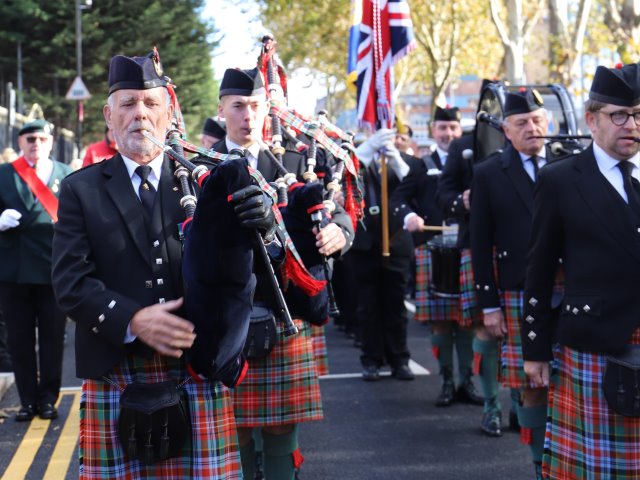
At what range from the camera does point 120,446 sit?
3160mm

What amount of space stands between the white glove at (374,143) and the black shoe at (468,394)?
176 centimetres

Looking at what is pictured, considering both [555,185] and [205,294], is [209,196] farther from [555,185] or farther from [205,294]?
[555,185]

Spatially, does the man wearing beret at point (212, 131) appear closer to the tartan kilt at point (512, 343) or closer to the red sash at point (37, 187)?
the red sash at point (37, 187)

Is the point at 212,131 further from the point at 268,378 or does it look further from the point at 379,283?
the point at 268,378

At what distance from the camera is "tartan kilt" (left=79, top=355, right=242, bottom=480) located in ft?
10.4

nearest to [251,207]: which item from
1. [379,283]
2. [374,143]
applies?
[374,143]

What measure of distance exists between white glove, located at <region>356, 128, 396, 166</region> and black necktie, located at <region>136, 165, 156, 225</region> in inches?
143

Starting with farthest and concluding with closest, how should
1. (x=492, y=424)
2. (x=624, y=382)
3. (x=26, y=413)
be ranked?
(x=26, y=413), (x=492, y=424), (x=624, y=382)

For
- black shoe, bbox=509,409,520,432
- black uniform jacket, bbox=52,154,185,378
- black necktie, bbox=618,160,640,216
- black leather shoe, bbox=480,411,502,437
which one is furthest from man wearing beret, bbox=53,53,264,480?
black shoe, bbox=509,409,520,432

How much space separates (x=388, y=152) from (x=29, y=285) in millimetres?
2672

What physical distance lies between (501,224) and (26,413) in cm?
353

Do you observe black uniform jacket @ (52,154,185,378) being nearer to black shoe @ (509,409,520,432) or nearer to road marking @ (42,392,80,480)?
road marking @ (42,392,80,480)

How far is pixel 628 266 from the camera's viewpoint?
11.5 feet

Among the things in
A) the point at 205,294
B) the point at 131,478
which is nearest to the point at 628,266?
the point at 205,294
